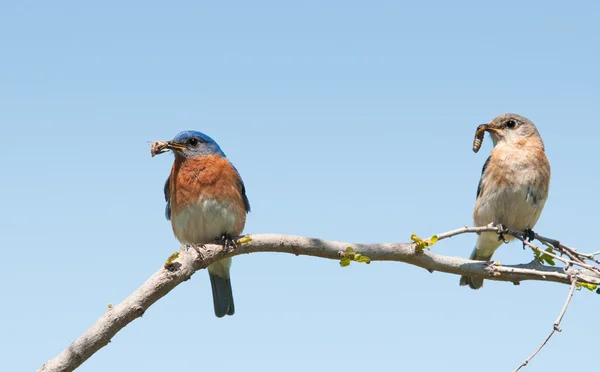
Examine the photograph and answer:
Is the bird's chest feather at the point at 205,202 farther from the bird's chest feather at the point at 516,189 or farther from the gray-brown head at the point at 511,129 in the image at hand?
the gray-brown head at the point at 511,129

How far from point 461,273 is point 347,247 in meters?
0.99

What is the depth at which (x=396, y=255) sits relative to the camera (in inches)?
190

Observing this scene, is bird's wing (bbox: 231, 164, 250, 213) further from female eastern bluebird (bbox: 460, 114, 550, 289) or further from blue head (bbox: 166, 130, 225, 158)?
female eastern bluebird (bbox: 460, 114, 550, 289)

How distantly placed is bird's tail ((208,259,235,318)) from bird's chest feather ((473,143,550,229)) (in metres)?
2.64

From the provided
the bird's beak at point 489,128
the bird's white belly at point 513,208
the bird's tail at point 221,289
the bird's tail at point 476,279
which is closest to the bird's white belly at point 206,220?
the bird's tail at point 221,289

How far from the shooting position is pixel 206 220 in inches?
244

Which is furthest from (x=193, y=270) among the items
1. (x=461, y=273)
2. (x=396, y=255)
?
(x=461, y=273)

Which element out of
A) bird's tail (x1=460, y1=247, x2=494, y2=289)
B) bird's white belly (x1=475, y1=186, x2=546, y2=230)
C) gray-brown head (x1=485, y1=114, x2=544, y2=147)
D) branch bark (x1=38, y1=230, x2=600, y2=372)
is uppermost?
gray-brown head (x1=485, y1=114, x2=544, y2=147)

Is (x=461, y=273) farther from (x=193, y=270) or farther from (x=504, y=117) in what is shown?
(x=504, y=117)

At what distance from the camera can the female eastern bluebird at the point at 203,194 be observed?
6.23m

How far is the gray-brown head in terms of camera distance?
23.0 ft

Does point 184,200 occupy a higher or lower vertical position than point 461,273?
higher

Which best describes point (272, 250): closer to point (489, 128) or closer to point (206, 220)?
point (206, 220)

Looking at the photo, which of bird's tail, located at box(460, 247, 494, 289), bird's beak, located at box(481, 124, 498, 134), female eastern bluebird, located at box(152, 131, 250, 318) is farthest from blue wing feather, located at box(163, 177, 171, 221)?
bird's beak, located at box(481, 124, 498, 134)
